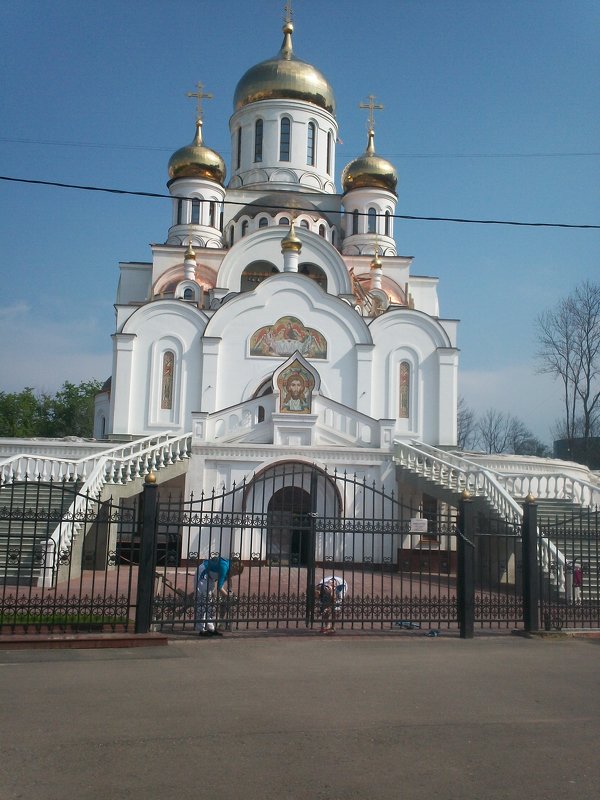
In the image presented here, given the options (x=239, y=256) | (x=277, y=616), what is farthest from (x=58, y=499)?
(x=239, y=256)

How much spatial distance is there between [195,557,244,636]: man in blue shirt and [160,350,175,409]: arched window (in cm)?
1768

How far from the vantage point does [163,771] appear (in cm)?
526

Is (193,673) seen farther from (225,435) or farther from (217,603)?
(225,435)

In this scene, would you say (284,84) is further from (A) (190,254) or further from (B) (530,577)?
(B) (530,577)

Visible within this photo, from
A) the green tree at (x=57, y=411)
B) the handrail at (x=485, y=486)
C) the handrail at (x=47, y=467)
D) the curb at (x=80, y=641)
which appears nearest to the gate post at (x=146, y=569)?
the curb at (x=80, y=641)

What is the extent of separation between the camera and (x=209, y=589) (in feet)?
35.1

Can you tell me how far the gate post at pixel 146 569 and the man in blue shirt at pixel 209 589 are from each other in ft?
2.00

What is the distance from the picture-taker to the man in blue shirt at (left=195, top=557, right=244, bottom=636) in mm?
10562

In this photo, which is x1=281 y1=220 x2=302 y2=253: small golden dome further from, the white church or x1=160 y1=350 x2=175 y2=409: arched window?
x1=160 y1=350 x2=175 y2=409: arched window

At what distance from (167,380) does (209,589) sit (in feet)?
59.5

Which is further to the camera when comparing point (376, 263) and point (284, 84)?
point (284, 84)

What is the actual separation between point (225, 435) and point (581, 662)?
47.3ft

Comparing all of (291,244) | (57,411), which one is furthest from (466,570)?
(57,411)

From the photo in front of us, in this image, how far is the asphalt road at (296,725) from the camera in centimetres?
511
